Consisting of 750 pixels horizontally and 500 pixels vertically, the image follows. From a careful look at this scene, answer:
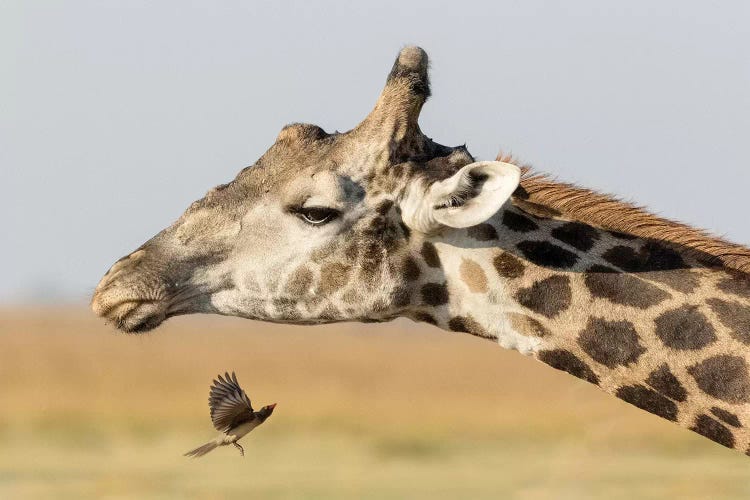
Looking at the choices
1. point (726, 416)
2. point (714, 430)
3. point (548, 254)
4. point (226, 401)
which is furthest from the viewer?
point (226, 401)

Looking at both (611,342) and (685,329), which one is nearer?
(685,329)

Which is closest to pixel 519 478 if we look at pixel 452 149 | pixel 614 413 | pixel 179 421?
pixel 614 413

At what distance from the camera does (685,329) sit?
10.6 meters

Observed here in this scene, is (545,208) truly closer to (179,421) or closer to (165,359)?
(179,421)

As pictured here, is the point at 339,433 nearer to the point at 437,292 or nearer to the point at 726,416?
the point at 437,292

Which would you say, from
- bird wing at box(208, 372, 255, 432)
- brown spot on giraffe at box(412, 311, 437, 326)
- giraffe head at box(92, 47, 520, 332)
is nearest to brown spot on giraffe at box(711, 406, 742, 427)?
brown spot on giraffe at box(412, 311, 437, 326)

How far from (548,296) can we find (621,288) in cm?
52

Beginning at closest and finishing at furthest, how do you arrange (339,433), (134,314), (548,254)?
(548,254) < (134,314) < (339,433)

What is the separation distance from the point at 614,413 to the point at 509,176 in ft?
76.3

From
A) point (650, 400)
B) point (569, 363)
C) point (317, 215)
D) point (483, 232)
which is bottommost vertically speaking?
point (650, 400)

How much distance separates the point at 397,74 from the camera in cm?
1175

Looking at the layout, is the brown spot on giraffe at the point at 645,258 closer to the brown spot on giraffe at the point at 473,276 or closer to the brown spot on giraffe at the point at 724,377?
the brown spot on giraffe at the point at 724,377

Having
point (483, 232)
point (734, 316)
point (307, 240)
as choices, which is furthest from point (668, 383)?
point (307, 240)

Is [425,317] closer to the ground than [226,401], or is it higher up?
higher up
